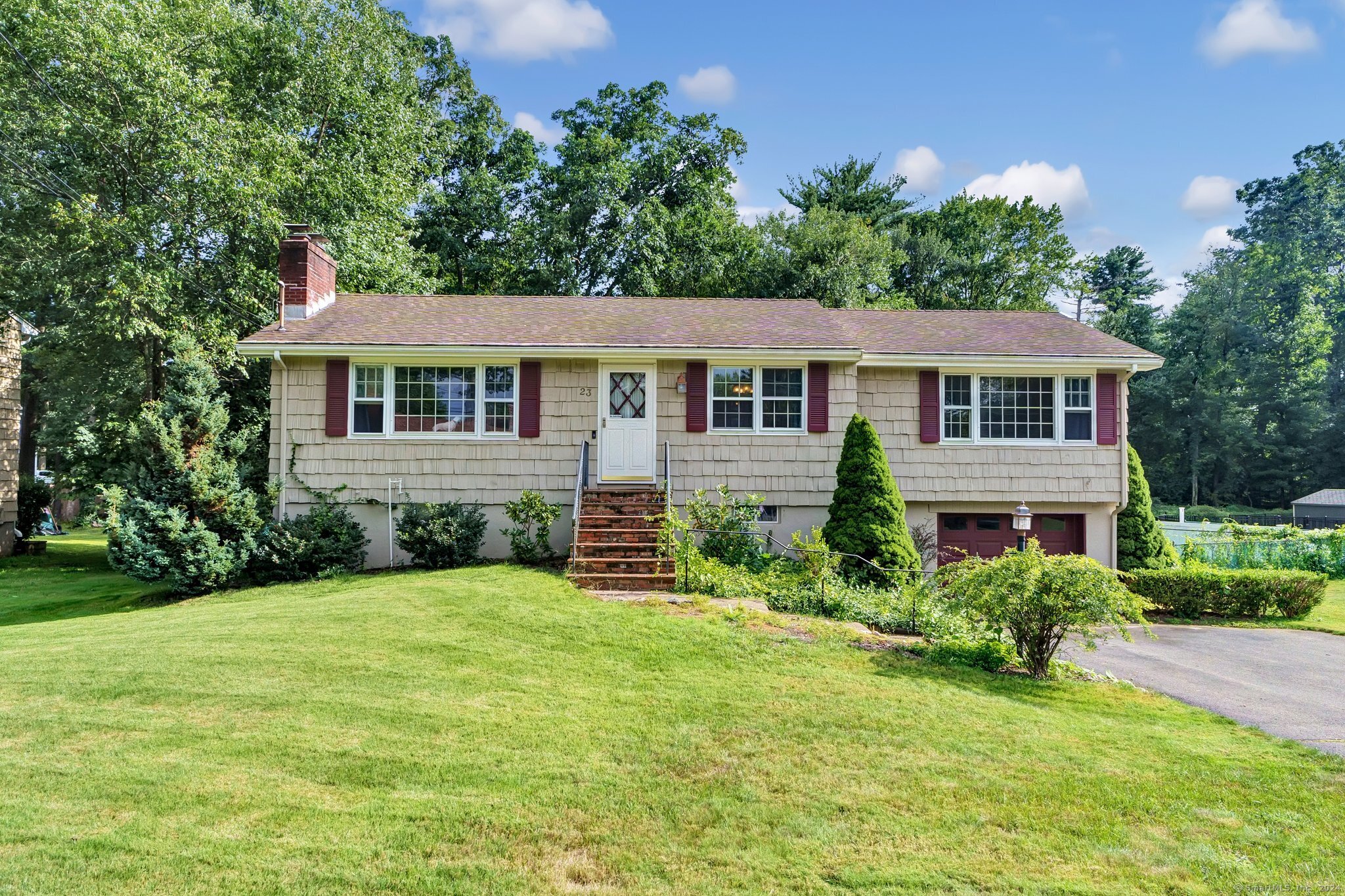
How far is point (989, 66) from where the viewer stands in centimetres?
1470

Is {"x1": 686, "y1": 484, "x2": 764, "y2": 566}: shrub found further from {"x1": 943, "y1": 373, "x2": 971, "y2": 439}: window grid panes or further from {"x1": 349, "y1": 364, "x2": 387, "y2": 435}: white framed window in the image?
{"x1": 349, "y1": 364, "x2": 387, "y2": 435}: white framed window

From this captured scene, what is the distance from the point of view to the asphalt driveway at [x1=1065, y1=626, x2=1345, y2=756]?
7105mm

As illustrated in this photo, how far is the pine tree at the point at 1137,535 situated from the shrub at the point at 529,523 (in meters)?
10.8

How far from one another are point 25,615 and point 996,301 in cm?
3387

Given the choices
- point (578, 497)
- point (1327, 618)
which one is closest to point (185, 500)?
point (578, 497)

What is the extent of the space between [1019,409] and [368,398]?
12.4m

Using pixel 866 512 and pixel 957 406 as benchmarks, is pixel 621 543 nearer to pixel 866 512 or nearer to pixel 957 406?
pixel 866 512

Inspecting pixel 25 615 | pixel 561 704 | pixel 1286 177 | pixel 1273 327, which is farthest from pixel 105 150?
pixel 1286 177

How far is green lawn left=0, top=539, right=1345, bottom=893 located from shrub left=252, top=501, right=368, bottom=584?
13.5ft

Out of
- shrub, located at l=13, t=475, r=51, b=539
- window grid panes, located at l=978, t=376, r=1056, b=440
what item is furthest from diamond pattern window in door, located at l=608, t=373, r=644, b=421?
shrub, located at l=13, t=475, r=51, b=539

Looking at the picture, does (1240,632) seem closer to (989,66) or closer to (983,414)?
(983,414)

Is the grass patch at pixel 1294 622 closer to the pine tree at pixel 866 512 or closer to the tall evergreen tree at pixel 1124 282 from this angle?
the pine tree at pixel 866 512

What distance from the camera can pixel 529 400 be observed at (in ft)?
44.5

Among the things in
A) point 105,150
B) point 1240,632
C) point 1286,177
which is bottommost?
point 1240,632
